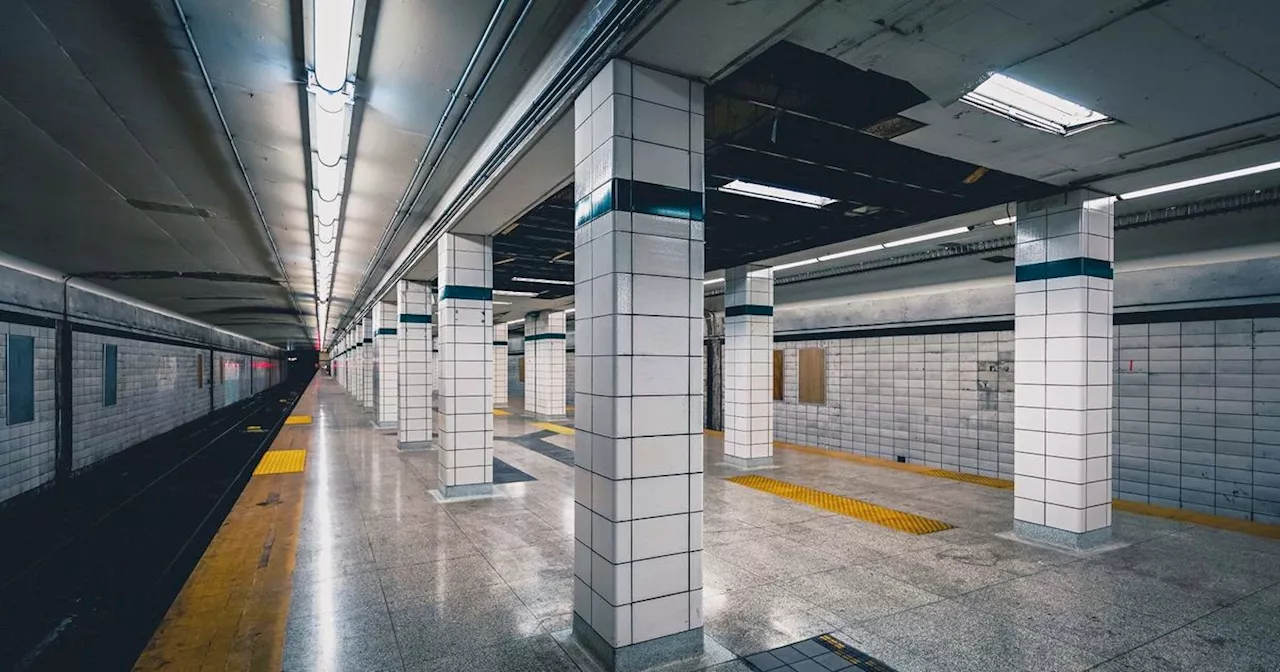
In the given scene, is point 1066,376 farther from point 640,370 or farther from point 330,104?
point 330,104

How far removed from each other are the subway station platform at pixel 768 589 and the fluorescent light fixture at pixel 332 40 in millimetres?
3761

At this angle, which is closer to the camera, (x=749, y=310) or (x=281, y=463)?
(x=749, y=310)

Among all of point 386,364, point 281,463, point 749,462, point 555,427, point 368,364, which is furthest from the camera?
point 368,364

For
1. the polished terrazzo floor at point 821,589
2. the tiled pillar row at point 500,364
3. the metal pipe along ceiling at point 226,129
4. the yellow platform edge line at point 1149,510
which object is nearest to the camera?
the metal pipe along ceiling at point 226,129

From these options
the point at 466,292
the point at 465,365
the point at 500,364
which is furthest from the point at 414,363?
the point at 500,364

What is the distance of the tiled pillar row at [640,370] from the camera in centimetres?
350

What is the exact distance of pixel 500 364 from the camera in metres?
23.1

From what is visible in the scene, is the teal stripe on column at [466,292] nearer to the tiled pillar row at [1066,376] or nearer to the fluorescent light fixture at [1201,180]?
the tiled pillar row at [1066,376]

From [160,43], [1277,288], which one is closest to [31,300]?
[160,43]

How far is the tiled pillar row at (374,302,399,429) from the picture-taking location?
15.6 metres

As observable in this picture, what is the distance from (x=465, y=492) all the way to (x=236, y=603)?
3.48 metres

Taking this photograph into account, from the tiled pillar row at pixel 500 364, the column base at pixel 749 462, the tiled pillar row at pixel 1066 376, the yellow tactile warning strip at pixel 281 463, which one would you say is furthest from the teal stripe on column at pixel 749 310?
the tiled pillar row at pixel 500 364

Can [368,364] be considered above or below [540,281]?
below

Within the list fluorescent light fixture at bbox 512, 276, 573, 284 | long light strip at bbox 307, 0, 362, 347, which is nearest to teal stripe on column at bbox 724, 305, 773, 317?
fluorescent light fixture at bbox 512, 276, 573, 284
